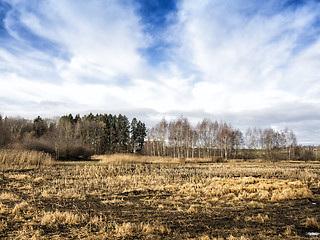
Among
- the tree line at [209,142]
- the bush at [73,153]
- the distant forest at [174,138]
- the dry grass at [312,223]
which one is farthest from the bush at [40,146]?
the dry grass at [312,223]

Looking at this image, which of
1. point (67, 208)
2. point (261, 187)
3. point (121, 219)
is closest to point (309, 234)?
point (121, 219)

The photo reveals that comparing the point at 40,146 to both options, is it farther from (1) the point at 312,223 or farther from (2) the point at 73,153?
(1) the point at 312,223

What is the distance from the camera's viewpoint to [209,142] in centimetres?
5712

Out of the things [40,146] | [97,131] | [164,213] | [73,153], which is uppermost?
[97,131]

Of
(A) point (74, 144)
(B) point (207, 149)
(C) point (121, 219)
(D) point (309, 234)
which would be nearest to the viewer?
(D) point (309, 234)

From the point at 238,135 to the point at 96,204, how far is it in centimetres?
6575

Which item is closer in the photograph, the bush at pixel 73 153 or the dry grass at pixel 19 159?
the dry grass at pixel 19 159

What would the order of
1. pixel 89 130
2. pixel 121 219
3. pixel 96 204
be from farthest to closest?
pixel 89 130
pixel 96 204
pixel 121 219

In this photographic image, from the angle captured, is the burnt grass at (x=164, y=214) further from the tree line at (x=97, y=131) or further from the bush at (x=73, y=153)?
the tree line at (x=97, y=131)

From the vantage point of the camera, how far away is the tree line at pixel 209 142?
5597 cm

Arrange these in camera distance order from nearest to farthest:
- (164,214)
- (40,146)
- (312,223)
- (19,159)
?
(312,223) → (164,214) → (19,159) → (40,146)

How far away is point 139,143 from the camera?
76.4 meters

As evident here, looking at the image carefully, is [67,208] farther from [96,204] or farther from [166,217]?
[166,217]

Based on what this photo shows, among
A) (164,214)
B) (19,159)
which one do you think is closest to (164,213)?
(164,214)
